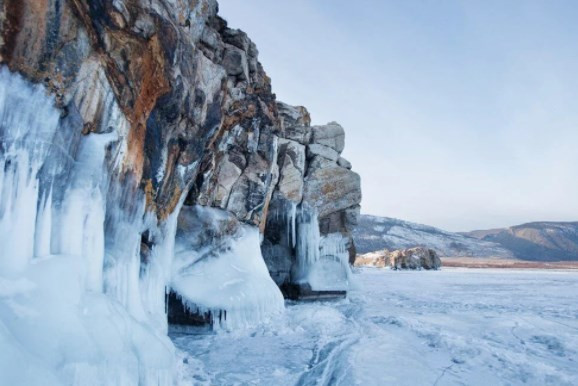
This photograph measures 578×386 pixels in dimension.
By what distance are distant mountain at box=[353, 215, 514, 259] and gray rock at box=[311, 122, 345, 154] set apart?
75.0 meters

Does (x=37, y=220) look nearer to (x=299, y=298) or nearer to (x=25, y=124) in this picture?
(x=25, y=124)

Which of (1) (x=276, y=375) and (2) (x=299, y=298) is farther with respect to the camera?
(2) (x=299, y=298)

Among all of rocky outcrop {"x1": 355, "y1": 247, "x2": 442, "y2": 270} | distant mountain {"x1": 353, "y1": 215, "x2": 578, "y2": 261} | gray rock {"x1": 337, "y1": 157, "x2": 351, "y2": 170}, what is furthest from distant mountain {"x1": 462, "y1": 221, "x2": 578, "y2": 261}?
gray rock {"x1": 337, "y1": 157, "x2": 351, "y2": 170}

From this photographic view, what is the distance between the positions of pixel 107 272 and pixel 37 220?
68.0 inches

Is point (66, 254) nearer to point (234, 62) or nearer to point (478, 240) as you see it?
point (234, 62)

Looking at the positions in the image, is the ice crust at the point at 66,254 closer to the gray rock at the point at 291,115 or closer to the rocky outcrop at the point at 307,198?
the rocky outcrop at the point at 307,198

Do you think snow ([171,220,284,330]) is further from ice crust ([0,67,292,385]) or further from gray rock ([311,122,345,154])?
gray rock ([311,122,345,154])

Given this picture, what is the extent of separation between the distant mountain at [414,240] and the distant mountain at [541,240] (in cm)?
1011

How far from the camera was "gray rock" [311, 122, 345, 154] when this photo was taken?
17.0m

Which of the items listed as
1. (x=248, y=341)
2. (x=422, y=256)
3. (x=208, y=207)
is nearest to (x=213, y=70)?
(x=208, y=207)

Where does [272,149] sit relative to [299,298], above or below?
above

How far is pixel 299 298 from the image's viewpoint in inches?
588

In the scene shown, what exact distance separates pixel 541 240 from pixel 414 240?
4765 centimetres

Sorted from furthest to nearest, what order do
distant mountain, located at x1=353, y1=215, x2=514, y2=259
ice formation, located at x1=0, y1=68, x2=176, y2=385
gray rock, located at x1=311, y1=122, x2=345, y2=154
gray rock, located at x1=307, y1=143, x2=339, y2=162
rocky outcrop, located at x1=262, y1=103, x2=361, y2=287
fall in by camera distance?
1. distant mountain, located at x1=353, y1=215, x2=514, y2=259
2. gray rock, located at x1=311, y1=122, x2=345, y2=154
3. gray rock, located at x1=307, y1=143, x2=339, y2=162
4. rocky outcrop, located at x1=262, y1=103, x2=361, y2=287
5. ice formation, located at x1=0, y1=68, x2=176, y2=385
